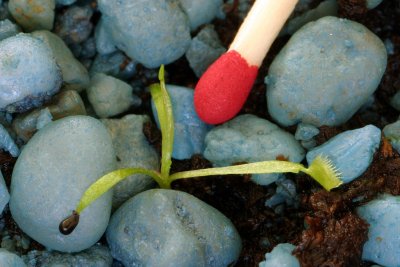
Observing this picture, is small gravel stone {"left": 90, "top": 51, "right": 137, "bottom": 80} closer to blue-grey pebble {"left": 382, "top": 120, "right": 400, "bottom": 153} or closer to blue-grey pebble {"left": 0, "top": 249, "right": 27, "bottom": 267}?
blue-grey pebble {"left": 0, "top": 249, "right": 27, "bottom": 267}

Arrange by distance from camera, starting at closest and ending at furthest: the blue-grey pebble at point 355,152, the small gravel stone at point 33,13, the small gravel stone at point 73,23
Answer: the blue-grey pebble at point 355,152, the small gravel stone at point 33,13, the small gravel stone at point 73,23

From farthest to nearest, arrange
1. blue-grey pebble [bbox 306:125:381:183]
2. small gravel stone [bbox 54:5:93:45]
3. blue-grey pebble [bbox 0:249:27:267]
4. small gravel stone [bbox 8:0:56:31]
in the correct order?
1. small gravel stone [bbox 54:5:93:45]
2. small gravel stone [bbox 8:0:56:31]
3. blue-grey pebble [bbox 306:125:381:183]
4. blue-grey pebble [bbox 0:249:27:267]

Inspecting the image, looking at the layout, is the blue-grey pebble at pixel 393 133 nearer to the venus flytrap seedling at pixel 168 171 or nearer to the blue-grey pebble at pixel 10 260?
the venus flytrap seedling at pixel 168 171

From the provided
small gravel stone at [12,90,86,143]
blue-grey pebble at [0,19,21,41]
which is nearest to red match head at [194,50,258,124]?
small gravel stone at [12,90,86,143]

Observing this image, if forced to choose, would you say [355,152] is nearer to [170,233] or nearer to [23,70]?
[170,233]

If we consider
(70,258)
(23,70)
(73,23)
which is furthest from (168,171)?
(73,23)

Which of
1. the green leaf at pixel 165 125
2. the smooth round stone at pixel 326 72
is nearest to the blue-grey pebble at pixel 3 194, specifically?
the green leaf at pixel 165 125
